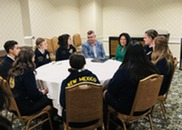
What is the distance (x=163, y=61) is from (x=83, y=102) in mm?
1244

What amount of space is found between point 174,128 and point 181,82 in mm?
2061

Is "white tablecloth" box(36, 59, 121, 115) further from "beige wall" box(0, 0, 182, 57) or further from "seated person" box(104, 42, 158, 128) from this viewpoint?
"beige wall" box(0, 0, 182, 57)

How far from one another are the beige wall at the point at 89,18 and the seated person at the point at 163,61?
11.5ft

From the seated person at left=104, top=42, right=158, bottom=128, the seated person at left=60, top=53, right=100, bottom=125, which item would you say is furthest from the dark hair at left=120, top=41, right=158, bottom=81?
the seated person at left=60, top=53, right=100, bottom=125

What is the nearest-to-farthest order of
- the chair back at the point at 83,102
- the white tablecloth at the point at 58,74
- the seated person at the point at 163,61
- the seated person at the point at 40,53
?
the chair back at the point at 83,102, the white tablecloth at the point at 58,74, the seated person at the point at 163,61, the seated person at the point at 40,53

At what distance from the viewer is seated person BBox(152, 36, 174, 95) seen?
2.48 meters

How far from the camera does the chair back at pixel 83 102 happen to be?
1782 millimetres

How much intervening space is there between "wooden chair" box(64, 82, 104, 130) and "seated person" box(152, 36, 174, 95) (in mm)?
1042

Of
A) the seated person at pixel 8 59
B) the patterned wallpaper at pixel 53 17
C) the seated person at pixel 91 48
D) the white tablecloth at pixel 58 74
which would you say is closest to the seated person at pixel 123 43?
the seated person at pixel 91 48

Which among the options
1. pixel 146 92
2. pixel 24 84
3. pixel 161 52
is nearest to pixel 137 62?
pixel 146 92

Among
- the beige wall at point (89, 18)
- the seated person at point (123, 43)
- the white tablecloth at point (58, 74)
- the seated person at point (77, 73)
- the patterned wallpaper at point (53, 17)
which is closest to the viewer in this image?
the seated person at point (77, 73)

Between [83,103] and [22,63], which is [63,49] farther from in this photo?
[83,103]

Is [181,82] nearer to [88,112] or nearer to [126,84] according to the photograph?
[126,84]

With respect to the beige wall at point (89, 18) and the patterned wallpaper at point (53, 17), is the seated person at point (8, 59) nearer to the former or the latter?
the beige wall at point (89, 18)
